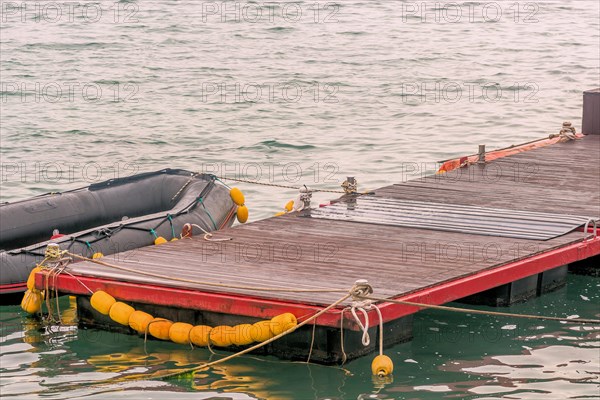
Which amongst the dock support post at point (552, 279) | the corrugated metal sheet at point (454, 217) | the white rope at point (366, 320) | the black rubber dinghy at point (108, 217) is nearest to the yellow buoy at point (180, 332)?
the white rope at point (366, 320)

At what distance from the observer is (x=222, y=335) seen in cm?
1007

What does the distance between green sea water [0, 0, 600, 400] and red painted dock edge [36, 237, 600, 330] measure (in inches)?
18.1

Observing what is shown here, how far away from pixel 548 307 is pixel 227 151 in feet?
35.3

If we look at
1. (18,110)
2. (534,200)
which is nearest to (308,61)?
(18,110)

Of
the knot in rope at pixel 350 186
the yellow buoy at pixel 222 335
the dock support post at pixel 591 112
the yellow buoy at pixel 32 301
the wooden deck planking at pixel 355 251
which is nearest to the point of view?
the yellow buoy at pixel 222 335

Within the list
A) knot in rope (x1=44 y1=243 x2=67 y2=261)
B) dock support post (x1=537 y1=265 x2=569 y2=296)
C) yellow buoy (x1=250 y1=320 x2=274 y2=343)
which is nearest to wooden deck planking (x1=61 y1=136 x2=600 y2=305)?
knot in rope (x1=44 y1=243 x2=67 y2=261)

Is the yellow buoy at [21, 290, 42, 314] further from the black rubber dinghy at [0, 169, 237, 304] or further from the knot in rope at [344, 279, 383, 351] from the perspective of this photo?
the knot in rope at [344, 279, 383, 351]

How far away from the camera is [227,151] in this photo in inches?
863

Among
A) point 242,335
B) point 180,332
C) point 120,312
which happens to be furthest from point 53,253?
point 242,335

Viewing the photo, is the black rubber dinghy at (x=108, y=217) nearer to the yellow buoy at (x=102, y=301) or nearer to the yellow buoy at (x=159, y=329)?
the yellow buoy at (x=102, y=301)

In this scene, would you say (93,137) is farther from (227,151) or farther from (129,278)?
(129,278)

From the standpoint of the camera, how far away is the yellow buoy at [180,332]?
10273 mm

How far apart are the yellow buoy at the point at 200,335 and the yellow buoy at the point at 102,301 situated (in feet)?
2.52

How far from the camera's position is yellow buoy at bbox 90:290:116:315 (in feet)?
34.5
